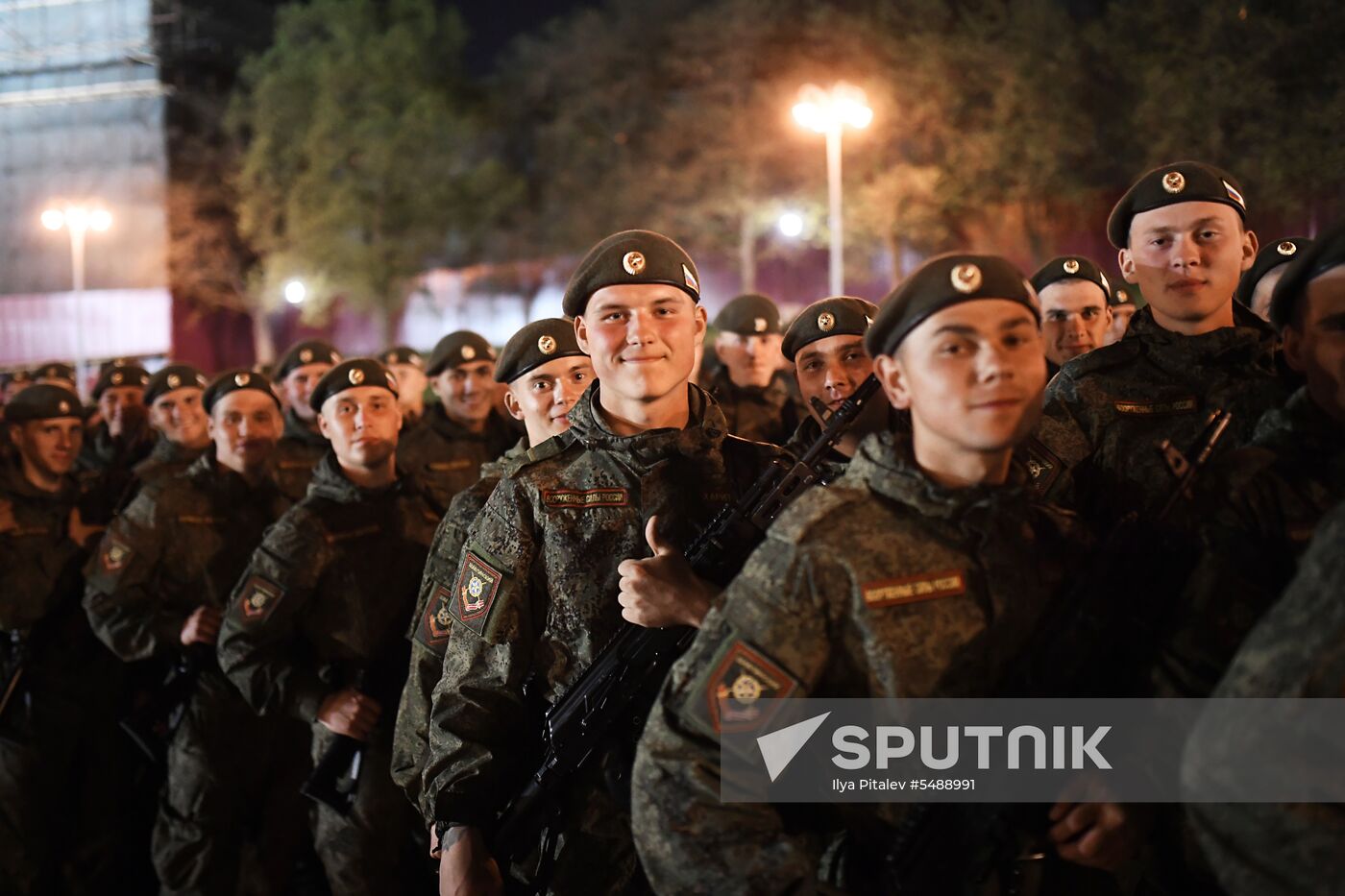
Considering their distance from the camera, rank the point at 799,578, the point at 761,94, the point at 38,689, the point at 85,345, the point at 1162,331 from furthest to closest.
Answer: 1. the point at 85,345
2. the point at 761,94
3. the point at 38,689
4. the point at 1162,331
5. the point at 799,578

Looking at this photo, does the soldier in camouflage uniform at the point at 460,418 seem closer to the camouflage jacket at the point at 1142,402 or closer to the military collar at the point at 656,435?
the military collar at the point at 656,435

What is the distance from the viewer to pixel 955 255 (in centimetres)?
227

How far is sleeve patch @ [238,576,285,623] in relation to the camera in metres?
4.57

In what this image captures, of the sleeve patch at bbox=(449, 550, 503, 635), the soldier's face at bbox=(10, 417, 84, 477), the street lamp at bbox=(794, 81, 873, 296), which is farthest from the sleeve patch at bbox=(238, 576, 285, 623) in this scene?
the street lamp at bbox=(794, 81, 873, 296)

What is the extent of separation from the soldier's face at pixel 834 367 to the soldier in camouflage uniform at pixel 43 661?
4.47 m

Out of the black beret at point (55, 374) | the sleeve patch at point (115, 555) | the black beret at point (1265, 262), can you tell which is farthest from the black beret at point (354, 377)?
the black beret at point (55, 374)

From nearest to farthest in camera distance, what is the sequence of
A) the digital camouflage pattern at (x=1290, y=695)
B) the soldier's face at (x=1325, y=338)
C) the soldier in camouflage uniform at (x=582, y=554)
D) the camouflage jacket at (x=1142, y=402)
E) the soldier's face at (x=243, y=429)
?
the digital camouflage pattern at (x=1290, y=695), the soldier's face at (x=1325, y=338), the soldier in camouflage uniform at (x=582, y=554), the camouflage jacket at (x=1142, y=402), the soldier's face at (x=243, y=429)

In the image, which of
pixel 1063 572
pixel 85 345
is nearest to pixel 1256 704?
pixel 1063 572

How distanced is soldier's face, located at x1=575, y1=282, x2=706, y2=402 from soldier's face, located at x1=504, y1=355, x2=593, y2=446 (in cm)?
128

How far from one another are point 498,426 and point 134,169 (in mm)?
27531

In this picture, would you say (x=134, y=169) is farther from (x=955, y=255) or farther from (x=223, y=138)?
(x=955, y=255)

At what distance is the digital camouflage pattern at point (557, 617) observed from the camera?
297cm

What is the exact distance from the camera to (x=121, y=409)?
9289 mm

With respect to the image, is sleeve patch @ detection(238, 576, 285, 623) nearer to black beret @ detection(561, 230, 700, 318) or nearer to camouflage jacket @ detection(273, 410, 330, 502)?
black beret @ detection(561, 230, 700, 318)
